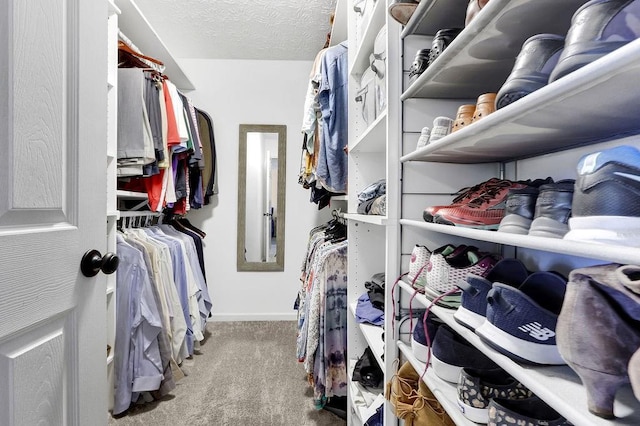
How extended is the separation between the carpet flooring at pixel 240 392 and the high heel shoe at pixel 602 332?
1.50 m

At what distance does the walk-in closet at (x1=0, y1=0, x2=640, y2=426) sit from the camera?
0.41 meters

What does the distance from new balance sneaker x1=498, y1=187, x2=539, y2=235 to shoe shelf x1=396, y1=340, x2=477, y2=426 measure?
37 cm

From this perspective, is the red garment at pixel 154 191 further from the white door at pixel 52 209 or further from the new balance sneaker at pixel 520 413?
the new balance sneaker at pixel 520 413

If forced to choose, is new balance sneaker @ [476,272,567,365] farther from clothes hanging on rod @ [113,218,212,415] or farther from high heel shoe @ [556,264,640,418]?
clothes hanging on rod @ [113,218,212,415]

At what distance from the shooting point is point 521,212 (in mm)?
572

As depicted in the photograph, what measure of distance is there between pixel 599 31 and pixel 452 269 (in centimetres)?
53

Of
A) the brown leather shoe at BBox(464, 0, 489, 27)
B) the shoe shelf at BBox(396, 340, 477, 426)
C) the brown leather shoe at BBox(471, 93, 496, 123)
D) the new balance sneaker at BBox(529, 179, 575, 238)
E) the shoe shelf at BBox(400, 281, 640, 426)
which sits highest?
the brown leather shoe at BBox(464, 0, 489, 27)

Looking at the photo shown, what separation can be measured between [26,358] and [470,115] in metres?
0.98

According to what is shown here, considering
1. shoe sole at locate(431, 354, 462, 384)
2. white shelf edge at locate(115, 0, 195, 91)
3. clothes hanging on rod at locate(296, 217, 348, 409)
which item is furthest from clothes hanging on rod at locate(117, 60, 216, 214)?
shoe sole at locate(431, 354, 462, 384)

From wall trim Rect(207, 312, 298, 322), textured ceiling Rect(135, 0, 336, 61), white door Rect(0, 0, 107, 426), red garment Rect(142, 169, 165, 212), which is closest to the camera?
white door Rect(0, 0, 107, 426)

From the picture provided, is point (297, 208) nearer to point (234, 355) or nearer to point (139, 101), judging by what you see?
point (234, 355)

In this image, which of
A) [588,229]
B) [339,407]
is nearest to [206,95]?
[339,407]

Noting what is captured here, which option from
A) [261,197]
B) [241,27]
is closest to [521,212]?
[241,27]

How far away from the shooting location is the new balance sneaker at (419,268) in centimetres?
89
